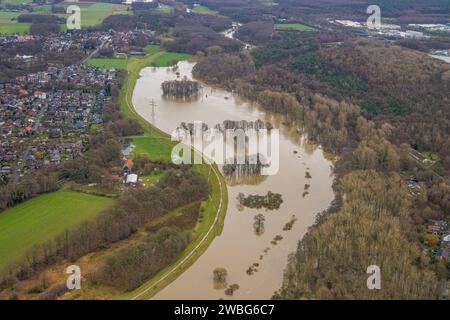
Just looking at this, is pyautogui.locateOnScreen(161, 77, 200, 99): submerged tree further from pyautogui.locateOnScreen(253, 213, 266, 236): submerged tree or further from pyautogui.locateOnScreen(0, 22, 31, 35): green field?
pyautogui.locateOnScreen(0, 22, 31, 35): green field

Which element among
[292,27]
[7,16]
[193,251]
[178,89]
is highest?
[7,16]

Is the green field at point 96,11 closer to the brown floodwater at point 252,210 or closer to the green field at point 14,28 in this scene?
the green field at point 14,28

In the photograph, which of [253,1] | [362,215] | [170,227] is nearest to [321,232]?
[362,215]

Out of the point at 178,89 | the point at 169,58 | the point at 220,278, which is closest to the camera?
the point at 220,278

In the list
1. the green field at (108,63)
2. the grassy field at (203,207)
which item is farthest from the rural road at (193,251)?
the green field at (108,63)

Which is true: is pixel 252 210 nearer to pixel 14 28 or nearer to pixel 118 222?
pixel 118 222

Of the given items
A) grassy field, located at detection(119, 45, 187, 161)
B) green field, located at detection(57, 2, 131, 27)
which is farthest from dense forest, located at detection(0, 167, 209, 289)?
green field, located at detection(57, 2, 131, 27)

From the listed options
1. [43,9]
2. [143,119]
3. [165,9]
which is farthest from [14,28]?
[143,119]
